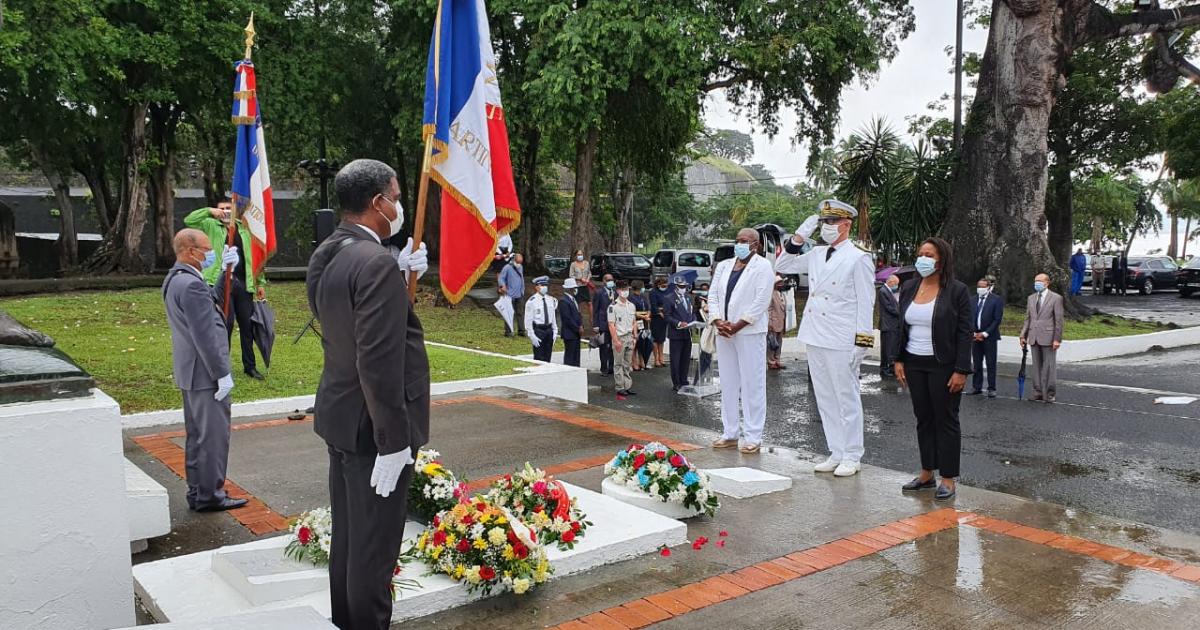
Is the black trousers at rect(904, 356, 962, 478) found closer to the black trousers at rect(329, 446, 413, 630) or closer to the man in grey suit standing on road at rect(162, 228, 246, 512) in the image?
the black trousers at rect(329, 446, 413, 630)

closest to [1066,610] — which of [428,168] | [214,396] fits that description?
[428,168]

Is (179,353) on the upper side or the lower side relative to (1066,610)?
upper

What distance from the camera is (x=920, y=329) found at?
6.17 m

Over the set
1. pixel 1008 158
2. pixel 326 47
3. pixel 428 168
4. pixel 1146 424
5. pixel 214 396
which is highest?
pixel 326 47

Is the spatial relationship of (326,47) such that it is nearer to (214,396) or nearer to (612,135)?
(612,135)

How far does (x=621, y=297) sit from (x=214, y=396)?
8.79 metres

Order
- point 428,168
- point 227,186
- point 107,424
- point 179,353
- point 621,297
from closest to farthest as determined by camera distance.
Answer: point 107,424, point 428,168, point 179,353, point 621,297, point 227,186

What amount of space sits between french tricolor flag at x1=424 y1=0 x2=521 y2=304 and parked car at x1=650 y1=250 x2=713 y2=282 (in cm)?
2789

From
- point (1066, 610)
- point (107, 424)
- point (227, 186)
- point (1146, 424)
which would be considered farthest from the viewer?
point (227, 186)

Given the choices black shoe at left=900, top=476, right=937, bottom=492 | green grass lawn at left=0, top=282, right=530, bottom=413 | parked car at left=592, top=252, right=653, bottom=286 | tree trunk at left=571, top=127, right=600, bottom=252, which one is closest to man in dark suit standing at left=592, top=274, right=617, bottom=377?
green grass lawn at left=0, top=282, right=530, bottom=413

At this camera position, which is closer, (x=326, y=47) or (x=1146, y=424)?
(x=1146, y=424)

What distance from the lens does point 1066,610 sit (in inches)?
158

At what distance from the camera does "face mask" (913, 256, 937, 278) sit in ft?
20.6

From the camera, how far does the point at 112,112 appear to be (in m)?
24.3
